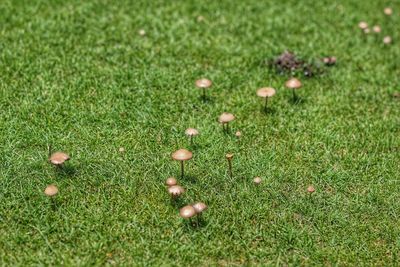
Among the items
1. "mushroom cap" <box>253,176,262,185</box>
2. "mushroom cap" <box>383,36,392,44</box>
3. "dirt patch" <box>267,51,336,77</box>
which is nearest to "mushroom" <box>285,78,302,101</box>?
"dirt patch" <box>267,51,336,77</box>

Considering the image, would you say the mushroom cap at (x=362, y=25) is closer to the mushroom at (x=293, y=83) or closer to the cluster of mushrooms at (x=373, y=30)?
the cluster of mushrooms at (x=373, y=30)

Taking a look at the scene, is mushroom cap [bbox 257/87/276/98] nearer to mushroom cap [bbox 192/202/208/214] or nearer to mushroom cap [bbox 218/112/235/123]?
mushroom cap [bbox 218/112/235/123]

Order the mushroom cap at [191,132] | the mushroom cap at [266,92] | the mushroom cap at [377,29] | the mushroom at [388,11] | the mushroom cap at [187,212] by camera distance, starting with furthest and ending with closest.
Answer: the mushroom at [388,11], the mushroom cap at [377,29], the mushroom cap at [266,92], the mushroom cap at [191,132], the mushroom cap at [187,212]

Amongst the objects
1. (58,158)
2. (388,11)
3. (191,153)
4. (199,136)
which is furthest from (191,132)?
(388,11)

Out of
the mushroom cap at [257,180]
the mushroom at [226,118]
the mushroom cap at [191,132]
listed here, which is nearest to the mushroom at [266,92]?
the mushroom at [226,118]

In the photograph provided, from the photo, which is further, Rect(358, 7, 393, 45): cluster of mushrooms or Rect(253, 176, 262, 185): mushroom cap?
Rect(358, 7, 393, 45): cluster of mushrooms

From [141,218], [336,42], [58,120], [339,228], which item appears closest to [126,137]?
[58,120]

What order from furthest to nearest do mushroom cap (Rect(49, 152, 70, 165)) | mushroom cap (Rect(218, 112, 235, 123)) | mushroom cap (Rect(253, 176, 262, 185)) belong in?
mushroom cap (Rect(218, 112, 235, 123)), mushroom cap (Rect(253, 176, 262, 185)), mushroom cap (Rect(49, 152, 70, 165))
